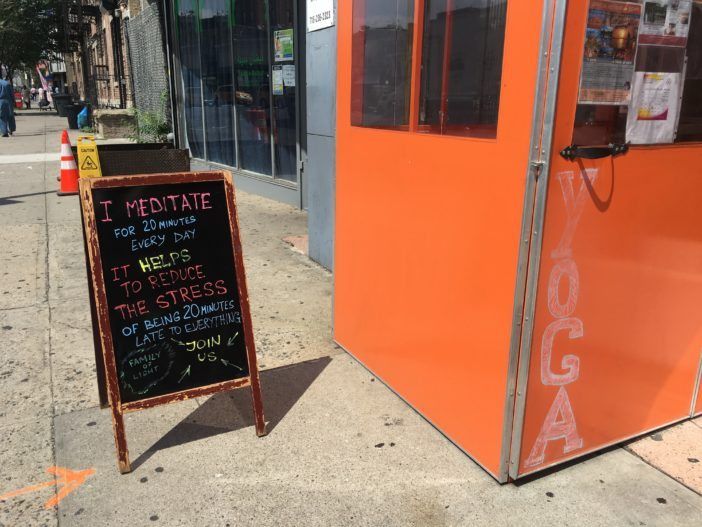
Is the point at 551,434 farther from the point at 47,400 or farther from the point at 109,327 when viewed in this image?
the point at 47,400

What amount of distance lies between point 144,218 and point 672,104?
2513 mm

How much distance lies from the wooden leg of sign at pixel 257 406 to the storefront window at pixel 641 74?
78.2 inches

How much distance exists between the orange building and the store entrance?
4695 millimetres

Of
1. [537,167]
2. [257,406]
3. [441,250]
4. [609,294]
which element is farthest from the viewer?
[257,406]

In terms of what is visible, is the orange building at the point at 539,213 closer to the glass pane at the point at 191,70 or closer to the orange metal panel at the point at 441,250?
the orange metal panel at the point at 441,250

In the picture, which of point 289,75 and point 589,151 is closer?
point 589,151

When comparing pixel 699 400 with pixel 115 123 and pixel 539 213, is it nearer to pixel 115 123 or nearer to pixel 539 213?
pixel 539 213

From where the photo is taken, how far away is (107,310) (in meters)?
2.80

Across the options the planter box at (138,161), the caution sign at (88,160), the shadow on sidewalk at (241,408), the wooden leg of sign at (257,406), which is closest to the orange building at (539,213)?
the shadow on sidewalk at (241,408)

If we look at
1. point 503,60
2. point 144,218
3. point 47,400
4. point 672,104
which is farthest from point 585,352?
point 47,400

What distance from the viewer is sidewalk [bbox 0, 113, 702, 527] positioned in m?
2.58

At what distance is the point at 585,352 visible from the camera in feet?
8.91

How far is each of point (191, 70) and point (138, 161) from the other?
864 cm

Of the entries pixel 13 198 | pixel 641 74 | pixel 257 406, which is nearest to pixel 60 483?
pixel 257 406
